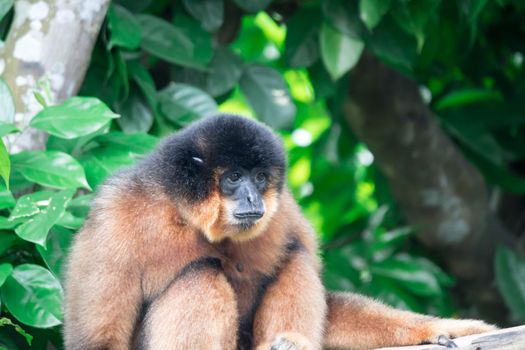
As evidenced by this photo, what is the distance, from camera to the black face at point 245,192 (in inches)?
201

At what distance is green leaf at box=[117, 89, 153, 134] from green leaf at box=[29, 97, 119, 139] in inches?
47.2

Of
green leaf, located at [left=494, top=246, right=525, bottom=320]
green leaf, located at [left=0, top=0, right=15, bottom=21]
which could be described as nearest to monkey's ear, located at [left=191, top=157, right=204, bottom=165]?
green leaf, located at [left=0, top=0, right=15, bottom=21]

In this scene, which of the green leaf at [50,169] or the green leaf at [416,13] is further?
the green leaf at [416,13]

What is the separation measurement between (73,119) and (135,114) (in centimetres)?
139

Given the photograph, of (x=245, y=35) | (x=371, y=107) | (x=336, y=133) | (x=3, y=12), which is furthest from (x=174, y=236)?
(x=245, y=35)

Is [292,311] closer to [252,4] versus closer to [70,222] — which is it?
[70,222]

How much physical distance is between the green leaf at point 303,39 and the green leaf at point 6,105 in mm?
2667

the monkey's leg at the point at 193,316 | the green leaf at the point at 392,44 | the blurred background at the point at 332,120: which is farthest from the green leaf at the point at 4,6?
the green leaf at the point at 392,44

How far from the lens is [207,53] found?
6.88 m

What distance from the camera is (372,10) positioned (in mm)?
6281

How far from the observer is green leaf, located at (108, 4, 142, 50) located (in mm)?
6117

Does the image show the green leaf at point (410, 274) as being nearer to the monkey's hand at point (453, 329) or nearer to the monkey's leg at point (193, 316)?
the monkey's hand at point (453, 329)

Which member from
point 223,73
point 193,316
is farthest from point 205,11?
point 193,316

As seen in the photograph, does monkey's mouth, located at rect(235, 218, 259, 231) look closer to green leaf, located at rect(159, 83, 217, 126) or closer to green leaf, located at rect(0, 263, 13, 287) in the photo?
green leaf, located at rect(0, 263, 13, 287)
